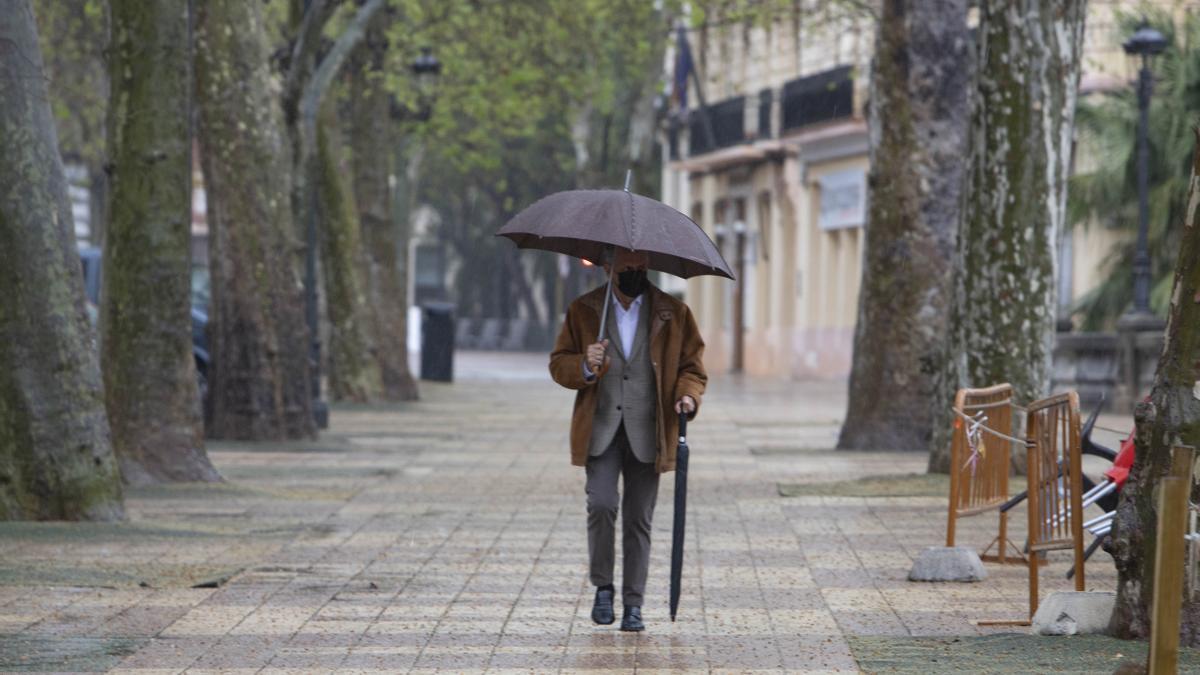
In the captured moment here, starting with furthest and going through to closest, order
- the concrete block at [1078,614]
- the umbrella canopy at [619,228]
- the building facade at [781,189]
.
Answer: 1. the building facade at [781,189]
2. the umbrella canopy at [619,228]
3. the concrete block at [1078,614]

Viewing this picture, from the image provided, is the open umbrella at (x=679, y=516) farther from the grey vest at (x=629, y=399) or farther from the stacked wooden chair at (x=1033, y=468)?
the stacked wooden chair at (x=1033, y=468)

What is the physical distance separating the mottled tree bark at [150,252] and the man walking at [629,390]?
23.4 ft

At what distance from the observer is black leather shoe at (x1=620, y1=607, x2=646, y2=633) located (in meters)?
9.81

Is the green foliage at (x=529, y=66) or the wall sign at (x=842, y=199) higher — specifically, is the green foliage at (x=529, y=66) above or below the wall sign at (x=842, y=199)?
above

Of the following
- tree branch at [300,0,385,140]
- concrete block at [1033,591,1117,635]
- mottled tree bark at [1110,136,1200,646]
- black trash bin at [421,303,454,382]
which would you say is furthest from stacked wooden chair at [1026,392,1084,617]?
black trash bin at [421,303,454,382]

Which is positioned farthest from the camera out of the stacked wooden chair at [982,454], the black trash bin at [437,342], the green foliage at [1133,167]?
the black trash bin at [437,342]

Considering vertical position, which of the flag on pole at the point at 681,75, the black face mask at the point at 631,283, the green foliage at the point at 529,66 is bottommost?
the black face mask at the point at 631,283

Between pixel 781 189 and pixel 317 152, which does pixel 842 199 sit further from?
pixel 317 152

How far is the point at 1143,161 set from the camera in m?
30.1

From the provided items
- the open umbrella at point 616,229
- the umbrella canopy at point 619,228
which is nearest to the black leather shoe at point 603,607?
the open umbrella at point 616,229

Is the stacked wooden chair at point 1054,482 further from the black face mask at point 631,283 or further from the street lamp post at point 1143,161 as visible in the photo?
the street lamp post at point 1143,161

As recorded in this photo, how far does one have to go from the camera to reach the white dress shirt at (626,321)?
979 centimetres

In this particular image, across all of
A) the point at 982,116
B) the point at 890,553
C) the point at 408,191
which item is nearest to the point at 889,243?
the point at 982,116

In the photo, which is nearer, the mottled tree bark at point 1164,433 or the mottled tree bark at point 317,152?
the mottled tree bark at point 1164,433
